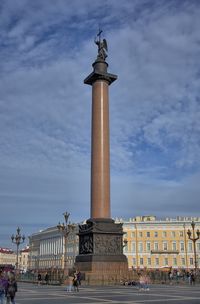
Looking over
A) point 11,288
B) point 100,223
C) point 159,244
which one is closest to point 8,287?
point 11,288

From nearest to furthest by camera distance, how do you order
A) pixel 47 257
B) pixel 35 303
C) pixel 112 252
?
pixel 35 303
pixel 112 252
pixel 47 257

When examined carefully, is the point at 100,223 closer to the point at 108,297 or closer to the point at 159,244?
the point at 108,297

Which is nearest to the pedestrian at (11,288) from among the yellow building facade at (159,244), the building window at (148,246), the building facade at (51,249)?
the yellow building facade at (159,244)

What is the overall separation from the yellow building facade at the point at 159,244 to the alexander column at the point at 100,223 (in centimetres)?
6105

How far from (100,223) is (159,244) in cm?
6412

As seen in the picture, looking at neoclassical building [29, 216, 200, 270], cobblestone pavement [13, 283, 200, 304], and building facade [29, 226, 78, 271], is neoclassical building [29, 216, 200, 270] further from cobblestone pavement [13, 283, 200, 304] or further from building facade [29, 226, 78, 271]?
cobblestone pavement [13, 283, 200, 304]

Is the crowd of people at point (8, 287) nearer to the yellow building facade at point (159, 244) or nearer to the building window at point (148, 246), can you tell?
the yellow building facade at point (159, 244)

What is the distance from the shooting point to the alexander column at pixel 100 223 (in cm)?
3350

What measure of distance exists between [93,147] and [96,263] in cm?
955

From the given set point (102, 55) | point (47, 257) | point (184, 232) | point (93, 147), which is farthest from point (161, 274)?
point (47, 257)

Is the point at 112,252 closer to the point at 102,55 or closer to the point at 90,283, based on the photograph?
the point at 90,283

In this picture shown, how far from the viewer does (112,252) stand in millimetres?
34562

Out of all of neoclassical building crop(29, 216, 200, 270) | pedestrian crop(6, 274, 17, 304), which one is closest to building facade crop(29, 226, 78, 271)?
neoclassical building crop(29, 216, 200, 270)

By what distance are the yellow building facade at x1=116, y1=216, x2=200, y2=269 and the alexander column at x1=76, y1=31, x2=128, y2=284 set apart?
61.1 meters
